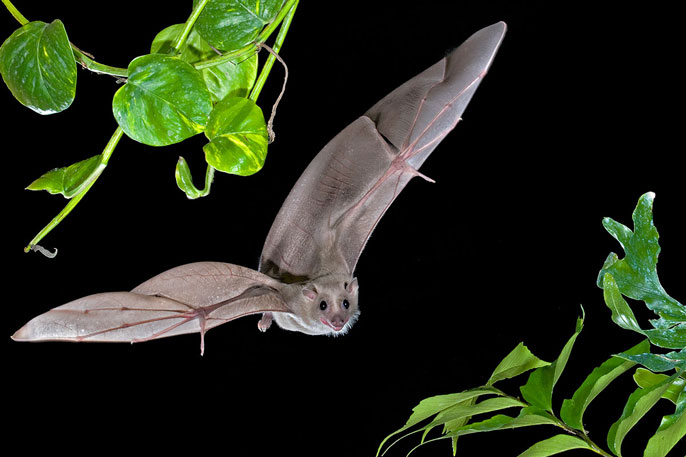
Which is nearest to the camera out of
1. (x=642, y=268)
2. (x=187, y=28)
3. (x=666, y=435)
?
(x=666, y=435)

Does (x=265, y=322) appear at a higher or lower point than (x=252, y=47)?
lower

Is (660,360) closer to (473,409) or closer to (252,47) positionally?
(473,409)

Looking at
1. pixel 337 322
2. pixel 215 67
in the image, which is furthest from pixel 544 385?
pixel 215 67

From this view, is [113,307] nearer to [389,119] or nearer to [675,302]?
[389,119]

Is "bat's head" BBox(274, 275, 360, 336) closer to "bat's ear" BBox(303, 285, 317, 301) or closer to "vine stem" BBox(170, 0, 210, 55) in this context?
"bat's ear" BBox(303, 285, 317, 301)

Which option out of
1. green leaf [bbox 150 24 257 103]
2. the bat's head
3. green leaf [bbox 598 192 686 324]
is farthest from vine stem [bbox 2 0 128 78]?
green leaf [bbox 598 192 686 324]

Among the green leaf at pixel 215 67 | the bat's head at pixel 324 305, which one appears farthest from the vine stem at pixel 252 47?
the bat's head at pixel 324 305
